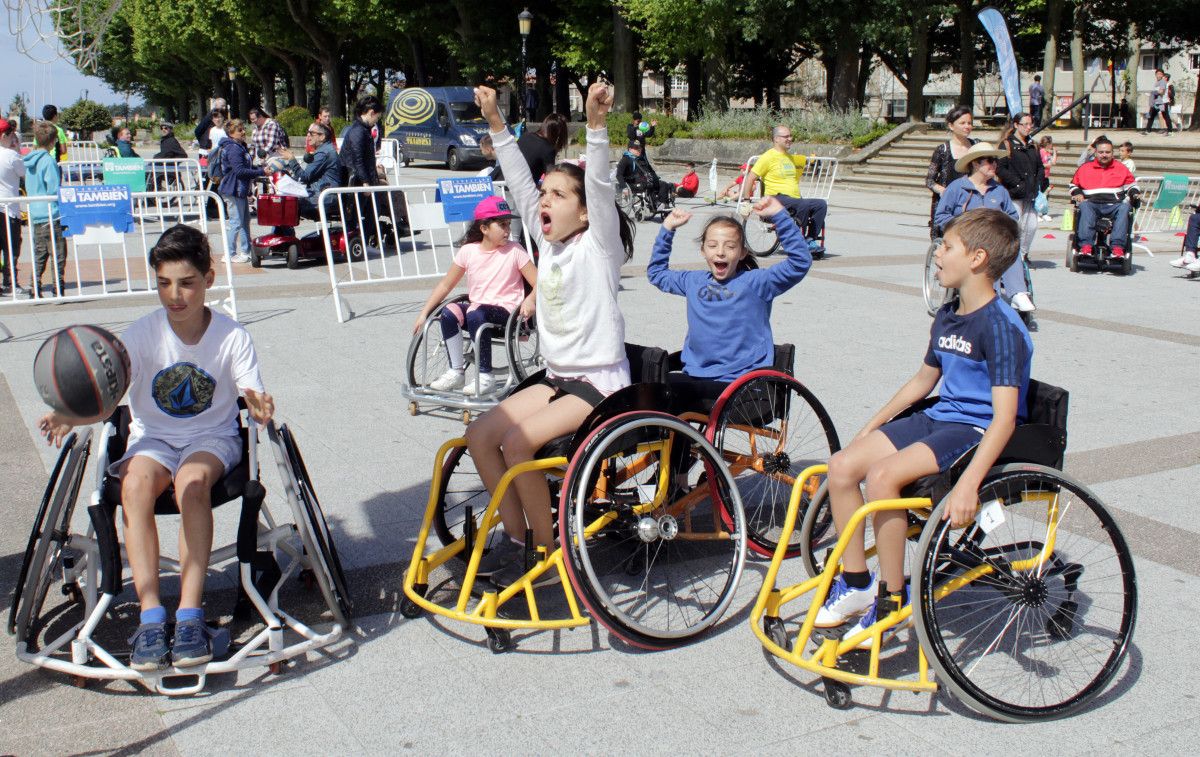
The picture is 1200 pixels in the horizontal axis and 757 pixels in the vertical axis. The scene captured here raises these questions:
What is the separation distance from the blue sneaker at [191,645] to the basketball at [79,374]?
0.69m

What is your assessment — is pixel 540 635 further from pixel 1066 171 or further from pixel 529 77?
pixel 529 77

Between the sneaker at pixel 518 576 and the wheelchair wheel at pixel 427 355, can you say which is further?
the wheelchair wheel at pixel 427 355

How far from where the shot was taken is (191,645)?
346cm

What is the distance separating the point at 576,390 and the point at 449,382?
3084 millimetres

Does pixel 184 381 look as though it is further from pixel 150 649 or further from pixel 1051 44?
pixel 1051 44

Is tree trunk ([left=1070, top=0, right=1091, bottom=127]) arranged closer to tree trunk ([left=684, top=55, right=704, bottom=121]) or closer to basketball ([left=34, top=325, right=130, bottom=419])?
tree trunk ([left=684, top=55, right=704, bottom=121])

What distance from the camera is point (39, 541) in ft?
11.8

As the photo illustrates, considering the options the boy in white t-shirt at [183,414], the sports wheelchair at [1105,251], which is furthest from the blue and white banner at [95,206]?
the sports wheelchair at [1105,251]

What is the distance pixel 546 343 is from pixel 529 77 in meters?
41.1

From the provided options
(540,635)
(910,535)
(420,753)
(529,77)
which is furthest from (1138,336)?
(529,77)

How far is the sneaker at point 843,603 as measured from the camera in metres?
3.64

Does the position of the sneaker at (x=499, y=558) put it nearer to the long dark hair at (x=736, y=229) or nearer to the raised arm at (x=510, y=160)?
the raised arm at (x=510, y=160)

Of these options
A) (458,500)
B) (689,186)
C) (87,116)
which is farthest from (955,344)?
(87,116)

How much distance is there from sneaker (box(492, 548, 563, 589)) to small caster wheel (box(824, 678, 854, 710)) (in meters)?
1.07
